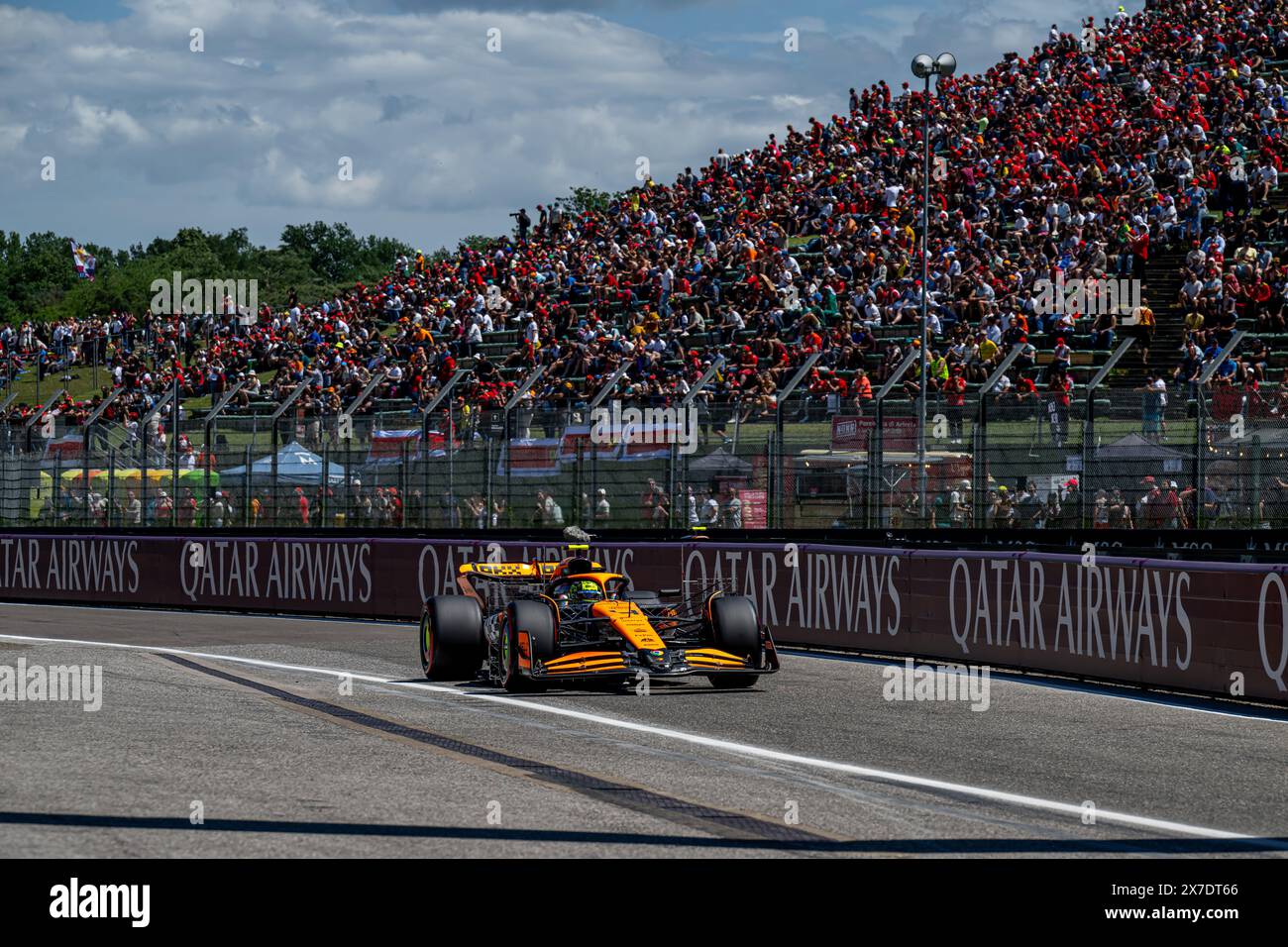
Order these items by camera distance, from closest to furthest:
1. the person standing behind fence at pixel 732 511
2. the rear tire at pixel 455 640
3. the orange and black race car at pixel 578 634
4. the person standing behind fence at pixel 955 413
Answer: the orange and black race car at pixel 578 634 < the rear tire at pixel 455 640 < the person standing behind fence at pixel 955 413 < the person standing behind fence at pixel 732 511

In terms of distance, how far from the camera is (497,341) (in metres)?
39.8

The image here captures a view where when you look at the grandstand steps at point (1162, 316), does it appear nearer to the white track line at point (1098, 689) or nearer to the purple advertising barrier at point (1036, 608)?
the purple advertising barrier at point (1036, 608)

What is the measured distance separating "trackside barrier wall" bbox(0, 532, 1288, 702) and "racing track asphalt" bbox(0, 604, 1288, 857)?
56 centimetres

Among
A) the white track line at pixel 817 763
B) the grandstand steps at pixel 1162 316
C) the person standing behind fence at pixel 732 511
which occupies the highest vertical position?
the grandstand steps at pixel 1162 316

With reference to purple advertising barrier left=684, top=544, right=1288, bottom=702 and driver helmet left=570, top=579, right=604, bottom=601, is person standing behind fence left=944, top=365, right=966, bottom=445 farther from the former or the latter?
driver helmet left=570, top=579, right=604, bottom=601

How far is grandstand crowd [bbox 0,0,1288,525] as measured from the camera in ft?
91.5

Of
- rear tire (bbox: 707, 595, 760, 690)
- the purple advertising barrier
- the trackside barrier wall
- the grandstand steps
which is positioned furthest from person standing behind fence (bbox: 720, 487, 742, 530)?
rear tire (bbox: 707, 595, 760, 690)

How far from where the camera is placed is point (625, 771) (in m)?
9.63

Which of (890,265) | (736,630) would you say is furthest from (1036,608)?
(890,265)

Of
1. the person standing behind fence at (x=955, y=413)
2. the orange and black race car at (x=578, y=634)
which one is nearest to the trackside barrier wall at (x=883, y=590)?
the person standing behind fence at (x=955, y=413)

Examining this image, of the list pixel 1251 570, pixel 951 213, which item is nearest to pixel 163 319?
pixel 951 213

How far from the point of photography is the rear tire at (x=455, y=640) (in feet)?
49.3

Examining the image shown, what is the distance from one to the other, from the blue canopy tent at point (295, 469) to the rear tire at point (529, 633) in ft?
45.5
